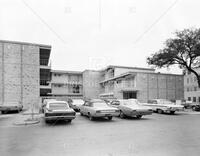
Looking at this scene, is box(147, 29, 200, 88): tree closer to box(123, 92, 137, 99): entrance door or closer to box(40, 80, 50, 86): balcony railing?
box(123, 92, 137, 99): entrance door

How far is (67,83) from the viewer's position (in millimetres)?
43312

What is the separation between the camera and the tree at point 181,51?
23.7 metres

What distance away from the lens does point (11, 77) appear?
22.9 meters

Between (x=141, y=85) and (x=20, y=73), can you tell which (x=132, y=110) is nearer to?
(x=20, y=73)

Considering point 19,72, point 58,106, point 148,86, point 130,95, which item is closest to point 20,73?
point 19,72

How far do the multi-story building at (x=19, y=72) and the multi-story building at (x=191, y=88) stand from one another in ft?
99.8

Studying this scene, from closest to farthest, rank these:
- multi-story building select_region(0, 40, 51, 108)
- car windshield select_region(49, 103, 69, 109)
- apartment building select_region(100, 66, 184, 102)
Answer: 1. car windshield select_region(49, 103, 69, 109)
2. multi-story building select_region(0, 40, 51, 108)
3. apartment building select_region(100, 66, 184, 102)

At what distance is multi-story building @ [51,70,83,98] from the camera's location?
4256cm

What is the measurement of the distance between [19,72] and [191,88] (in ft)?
112

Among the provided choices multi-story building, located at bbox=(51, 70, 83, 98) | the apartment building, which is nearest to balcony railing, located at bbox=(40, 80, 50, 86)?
multi-story building, located at bbox=(51, 70, 83, 98)

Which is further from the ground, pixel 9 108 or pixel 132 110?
pixel 132 110

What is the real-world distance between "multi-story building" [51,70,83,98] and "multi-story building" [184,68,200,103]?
2621 cm

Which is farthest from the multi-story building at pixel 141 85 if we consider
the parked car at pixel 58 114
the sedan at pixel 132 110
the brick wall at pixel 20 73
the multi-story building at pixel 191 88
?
the parked car at pixel 58 114

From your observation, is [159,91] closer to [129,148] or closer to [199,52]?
[199,52]
